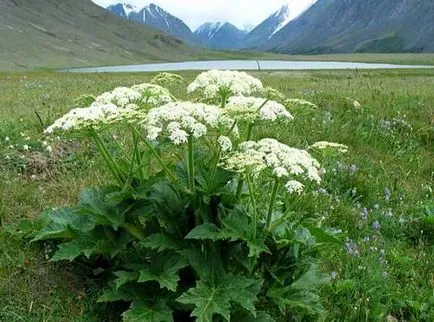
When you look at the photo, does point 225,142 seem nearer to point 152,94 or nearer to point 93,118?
point 152,94

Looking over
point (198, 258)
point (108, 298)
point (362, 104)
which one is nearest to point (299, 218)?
point (198, 258)

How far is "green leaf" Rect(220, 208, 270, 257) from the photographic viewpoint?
4.51 m

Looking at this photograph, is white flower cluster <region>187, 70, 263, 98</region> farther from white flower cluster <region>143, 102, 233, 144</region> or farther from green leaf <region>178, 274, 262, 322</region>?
green leaf <region>178, 274, 262, 322</region>

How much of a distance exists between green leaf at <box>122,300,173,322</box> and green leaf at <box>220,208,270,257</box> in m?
0.83

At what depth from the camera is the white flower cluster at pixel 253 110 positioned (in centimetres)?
450

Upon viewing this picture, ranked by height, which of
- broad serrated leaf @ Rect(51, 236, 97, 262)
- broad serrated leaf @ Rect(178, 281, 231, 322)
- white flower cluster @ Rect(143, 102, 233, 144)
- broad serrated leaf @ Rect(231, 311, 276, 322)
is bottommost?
broad serrated leaf @ Rect(231, 311, 276, 322)

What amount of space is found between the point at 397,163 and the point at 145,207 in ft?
23.4

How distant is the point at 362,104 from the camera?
13.7m

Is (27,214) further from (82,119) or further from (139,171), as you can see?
(82,119)

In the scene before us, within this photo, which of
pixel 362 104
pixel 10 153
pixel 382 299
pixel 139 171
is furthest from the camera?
pixel 362 104

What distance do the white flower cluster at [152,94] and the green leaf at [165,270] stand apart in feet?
4.72

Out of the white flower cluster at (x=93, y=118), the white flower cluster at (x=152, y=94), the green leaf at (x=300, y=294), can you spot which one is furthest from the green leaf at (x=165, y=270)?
the white flower cluster at (x=152, y=94)

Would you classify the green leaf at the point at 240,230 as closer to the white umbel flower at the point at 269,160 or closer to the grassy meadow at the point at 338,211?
the white umbel flower at the point at 269,160

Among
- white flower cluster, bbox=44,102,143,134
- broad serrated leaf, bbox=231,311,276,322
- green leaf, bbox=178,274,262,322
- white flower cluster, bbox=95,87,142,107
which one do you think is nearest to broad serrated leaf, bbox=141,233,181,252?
green leaf, bbox=178,274,262,322
